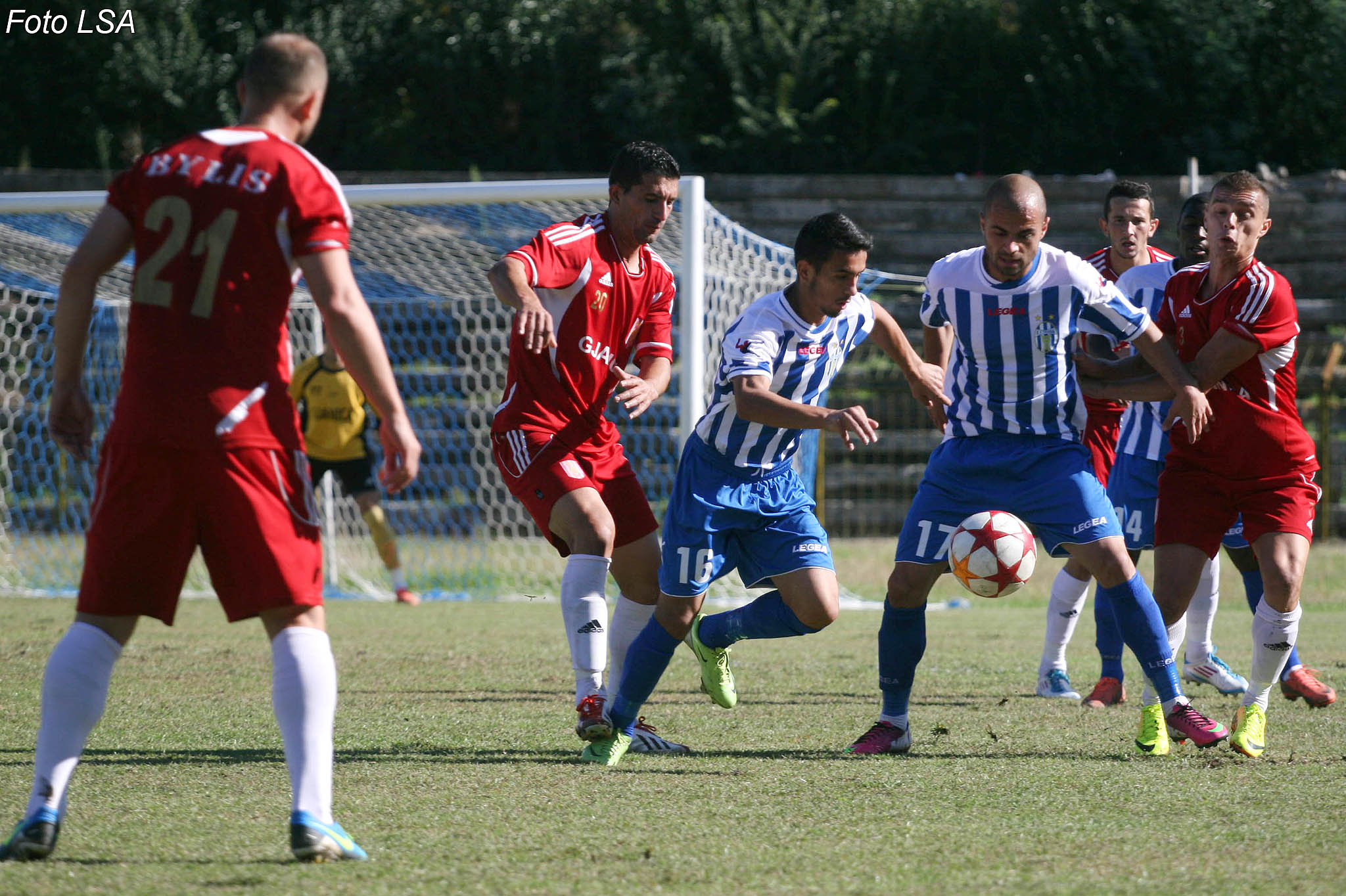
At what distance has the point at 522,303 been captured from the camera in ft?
15.3

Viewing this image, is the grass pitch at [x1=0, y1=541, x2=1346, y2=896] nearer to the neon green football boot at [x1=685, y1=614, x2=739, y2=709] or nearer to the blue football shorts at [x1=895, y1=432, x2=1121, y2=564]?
the neon green football boot at [x1=685, y1=614, x2=739, y2=709]

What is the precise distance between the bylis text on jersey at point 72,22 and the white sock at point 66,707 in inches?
727

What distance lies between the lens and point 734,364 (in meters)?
4.51

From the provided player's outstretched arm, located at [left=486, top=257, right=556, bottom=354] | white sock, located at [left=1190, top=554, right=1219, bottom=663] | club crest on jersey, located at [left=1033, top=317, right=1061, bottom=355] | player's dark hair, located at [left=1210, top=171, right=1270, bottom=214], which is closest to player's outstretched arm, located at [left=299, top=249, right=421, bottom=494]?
player's outstretched arm, located at [left=486, top=257, right=556, bottom=354]

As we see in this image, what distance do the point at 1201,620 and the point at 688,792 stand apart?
3176 mm

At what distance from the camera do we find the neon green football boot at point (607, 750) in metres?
4.53

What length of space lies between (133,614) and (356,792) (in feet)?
3.44

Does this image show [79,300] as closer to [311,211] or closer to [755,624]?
[311,211]

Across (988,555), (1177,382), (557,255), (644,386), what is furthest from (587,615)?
(1177,382)

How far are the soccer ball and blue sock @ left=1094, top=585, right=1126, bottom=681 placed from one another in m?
1.22

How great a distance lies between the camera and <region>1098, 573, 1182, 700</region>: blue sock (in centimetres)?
461

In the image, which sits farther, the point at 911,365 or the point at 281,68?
the point at 911,365

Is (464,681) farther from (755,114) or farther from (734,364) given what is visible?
(755,114)

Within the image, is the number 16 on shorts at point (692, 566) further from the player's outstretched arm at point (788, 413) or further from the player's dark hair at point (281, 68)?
the player's dark hair at point (281, 68)
